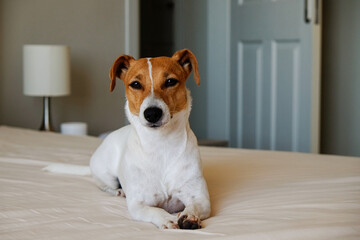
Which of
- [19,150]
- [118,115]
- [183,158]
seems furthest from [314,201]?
[118,115]

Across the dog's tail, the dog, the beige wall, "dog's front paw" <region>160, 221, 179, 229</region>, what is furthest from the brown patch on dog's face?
the beige wall

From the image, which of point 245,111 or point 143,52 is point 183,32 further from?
point 245,111

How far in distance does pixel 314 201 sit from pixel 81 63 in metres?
Answer: 2.82

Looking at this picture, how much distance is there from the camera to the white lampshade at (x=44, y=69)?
11.2ft

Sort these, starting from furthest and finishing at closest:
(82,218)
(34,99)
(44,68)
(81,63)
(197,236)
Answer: (81,63) → (34,99) → (44,68) → (82,218) → (197,236)

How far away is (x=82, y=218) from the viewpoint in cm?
142

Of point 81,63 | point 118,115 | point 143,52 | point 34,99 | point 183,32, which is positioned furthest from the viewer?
point 143,52

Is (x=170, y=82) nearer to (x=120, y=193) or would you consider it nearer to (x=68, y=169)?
(x=120, y=193)

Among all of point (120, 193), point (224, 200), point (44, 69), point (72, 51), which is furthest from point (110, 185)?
point (72, 51)

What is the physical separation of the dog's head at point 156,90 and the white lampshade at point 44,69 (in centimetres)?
194

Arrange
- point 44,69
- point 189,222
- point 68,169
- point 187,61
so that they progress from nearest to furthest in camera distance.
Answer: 1. point 189,222
2. point 187,61
3. point 68,169
4. point 44,69

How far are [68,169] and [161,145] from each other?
614 millimetres

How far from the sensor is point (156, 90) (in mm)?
1507

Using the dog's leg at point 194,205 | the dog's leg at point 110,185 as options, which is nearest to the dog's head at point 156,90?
the dog's leg at point 194,205
